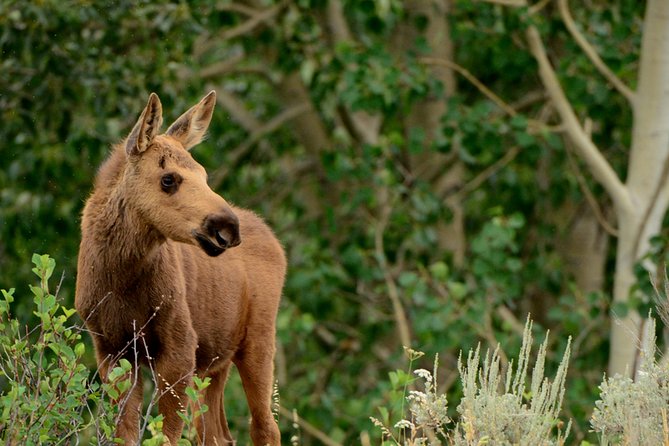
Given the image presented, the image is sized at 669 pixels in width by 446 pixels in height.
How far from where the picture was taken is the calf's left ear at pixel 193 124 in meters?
6.43

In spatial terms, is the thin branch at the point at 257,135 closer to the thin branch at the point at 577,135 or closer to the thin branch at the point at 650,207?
the thin branch at the point at 577,135

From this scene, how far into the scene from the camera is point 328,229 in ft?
44.5

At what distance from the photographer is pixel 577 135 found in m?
12.4

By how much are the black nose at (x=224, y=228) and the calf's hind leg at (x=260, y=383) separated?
1156mm

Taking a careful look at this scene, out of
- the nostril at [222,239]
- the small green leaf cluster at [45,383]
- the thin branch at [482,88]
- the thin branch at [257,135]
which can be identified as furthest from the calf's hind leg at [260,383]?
the thin branch at [257,135]

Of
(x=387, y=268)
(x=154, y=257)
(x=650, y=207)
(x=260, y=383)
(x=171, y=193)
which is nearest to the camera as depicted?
(x=171, y=193)

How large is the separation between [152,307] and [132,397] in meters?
0.41

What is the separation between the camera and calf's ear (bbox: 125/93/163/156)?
6.07 m

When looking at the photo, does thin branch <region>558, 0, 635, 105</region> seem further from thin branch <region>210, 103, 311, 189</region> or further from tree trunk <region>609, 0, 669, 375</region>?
thin branch <region>210, 103, 311, 189</region>

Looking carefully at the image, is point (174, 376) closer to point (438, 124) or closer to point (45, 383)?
point (45, 383)

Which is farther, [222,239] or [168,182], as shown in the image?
[168,182]

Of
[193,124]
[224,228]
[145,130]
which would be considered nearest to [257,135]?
[193,124]

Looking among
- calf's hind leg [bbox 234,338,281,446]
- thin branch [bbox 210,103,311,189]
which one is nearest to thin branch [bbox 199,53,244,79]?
thin branch [bbox 210,103,311,189]

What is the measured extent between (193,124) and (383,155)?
6596mm
